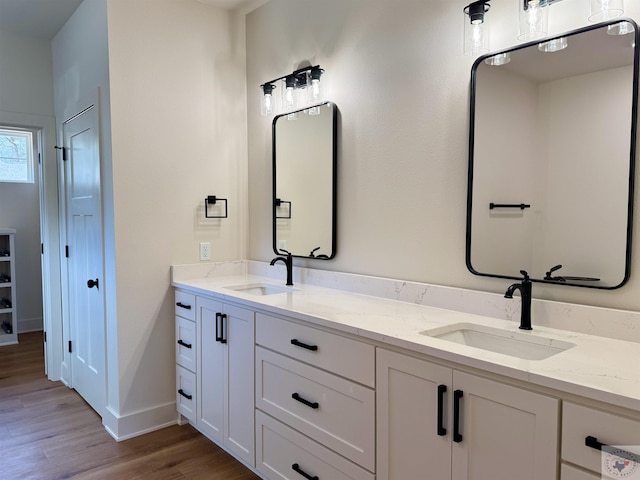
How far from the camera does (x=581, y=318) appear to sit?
63.1 inches

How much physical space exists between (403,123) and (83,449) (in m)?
2.46

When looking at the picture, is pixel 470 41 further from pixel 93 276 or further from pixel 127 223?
pixel 93 276

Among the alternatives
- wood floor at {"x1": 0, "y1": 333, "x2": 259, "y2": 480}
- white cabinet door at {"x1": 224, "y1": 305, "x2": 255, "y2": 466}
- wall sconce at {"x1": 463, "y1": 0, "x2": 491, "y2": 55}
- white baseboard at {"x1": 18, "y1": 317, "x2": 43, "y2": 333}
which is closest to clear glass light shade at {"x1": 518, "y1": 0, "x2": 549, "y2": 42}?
wall sconce at {"x1": 463, "y1": 0, "x2": 491, "y2": 55}

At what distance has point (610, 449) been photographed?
3.48 ft

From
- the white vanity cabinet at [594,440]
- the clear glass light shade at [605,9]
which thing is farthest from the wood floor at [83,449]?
the clear glass light shade at [605,9]

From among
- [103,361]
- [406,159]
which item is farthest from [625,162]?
[103,361]

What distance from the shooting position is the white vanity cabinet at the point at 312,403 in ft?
5.48

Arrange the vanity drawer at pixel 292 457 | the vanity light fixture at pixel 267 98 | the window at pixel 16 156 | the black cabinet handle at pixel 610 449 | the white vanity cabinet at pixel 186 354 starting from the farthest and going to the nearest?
the window at pixel 16 156 → the vanity light fixture at pixel 267 98 → the white vanity cabinet at pixel 186 354 → the vanity drawer at pixel 292 457 → the black cabinet handle at pixel 610 449

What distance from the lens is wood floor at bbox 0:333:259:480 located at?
2.34 metres

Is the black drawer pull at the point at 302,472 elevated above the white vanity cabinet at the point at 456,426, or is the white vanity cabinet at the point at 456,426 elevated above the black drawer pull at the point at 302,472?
the white vanity cabinet at the point at 456,426

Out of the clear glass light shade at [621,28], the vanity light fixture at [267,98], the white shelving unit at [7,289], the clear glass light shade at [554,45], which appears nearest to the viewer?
the clear glass light shade at [621,28]

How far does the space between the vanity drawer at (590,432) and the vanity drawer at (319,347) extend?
64 cm

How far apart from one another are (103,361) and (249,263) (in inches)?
42.7

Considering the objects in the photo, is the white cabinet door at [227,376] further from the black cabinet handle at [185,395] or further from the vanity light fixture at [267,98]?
the vanity light fixture at [267,98]
